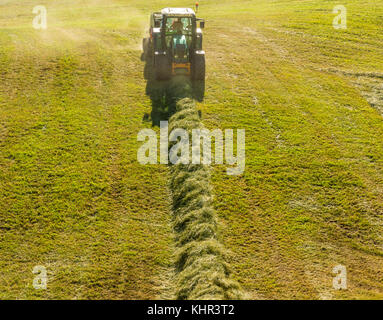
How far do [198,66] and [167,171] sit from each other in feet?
23.2

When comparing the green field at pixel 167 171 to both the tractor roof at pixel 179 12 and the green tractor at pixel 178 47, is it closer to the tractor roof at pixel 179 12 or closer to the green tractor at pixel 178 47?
the green tractor at pixel 178 47

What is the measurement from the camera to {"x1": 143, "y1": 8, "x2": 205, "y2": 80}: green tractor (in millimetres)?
17094

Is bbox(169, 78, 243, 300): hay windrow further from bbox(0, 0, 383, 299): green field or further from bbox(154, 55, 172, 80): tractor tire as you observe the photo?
bbox(154, 55, 172, 80): tractor tire

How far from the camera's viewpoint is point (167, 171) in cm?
1256

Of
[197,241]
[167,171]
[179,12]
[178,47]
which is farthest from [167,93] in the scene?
[197,241]

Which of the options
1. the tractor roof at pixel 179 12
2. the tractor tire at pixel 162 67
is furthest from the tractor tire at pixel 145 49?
the tractor tire at pixel 162 67

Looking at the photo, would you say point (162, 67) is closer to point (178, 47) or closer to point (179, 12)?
point (178, 47)

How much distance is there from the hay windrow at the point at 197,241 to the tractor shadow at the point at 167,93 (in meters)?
2.31

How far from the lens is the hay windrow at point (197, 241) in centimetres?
Result: 806

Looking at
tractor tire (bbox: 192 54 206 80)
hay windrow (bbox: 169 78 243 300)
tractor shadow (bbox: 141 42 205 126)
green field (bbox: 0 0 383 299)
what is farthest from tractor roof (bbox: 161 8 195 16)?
hay windrow (bbox: 169 78 243 300)
